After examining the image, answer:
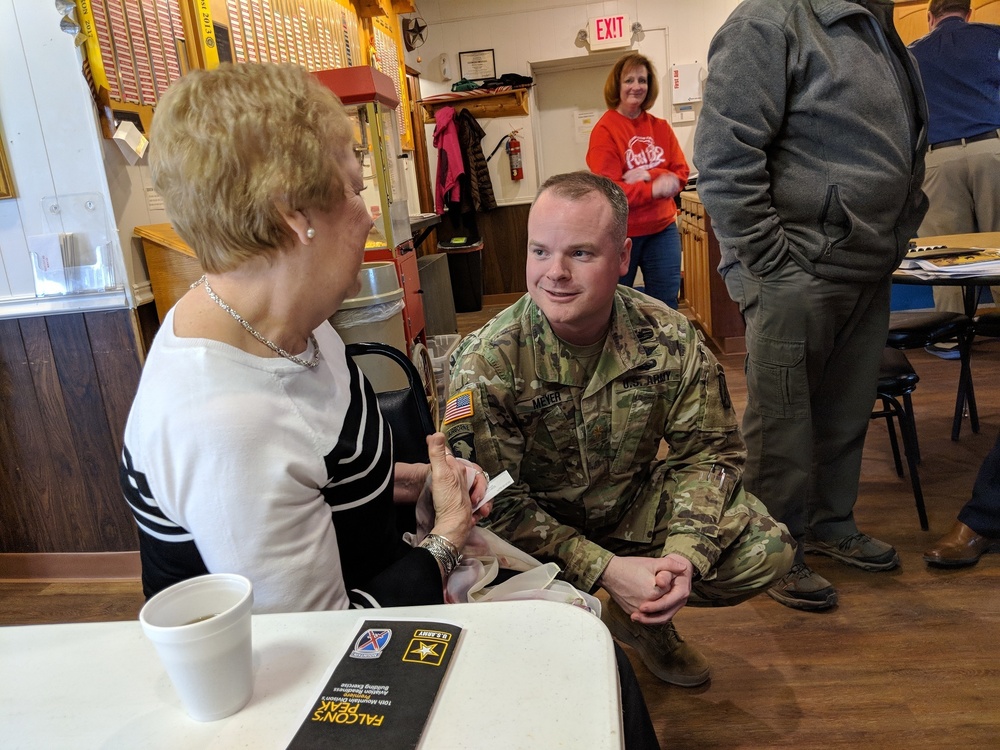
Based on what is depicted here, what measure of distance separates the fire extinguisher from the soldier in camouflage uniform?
5.54m

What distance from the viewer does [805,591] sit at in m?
1.97

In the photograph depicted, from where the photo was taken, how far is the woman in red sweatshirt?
372 cm

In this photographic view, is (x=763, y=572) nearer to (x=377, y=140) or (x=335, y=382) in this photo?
(x=335, y=382)

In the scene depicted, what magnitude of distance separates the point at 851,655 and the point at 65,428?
2.52 metres

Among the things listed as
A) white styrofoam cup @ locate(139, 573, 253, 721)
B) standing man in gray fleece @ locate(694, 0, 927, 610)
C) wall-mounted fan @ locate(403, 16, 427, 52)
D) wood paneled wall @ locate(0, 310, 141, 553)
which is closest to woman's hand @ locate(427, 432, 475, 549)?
white styrofoam cup @ locate(139, 573, 253, 721)

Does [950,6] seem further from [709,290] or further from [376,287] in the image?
[376,287]

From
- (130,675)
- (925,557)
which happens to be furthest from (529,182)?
(130,675)

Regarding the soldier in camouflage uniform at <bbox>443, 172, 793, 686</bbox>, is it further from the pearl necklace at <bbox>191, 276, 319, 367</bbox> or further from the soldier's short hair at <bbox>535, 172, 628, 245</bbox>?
the pearl necklace at <bbox>191, 276, 319, 367</bbox>

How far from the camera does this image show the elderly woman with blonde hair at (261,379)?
832 millimetres

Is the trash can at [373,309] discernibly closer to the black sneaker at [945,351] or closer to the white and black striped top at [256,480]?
the white and black striped top at [256,480]

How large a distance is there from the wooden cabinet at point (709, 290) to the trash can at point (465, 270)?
218 centimetres

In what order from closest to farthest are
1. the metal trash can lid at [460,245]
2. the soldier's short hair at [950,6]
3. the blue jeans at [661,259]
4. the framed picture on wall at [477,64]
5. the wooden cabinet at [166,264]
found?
the wooden cabinet at [166,264], the soldier's short hair at [950,6], the blue jeans at [661,259], the metal trash can lid at [460,245], the framed picture on wall at [477,64]

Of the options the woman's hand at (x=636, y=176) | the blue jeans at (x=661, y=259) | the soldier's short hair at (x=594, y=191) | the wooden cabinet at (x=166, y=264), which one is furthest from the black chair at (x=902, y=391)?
the wooden cabinet at (x=166, y=264)

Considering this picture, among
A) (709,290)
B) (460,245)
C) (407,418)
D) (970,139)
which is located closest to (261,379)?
(407,418)
